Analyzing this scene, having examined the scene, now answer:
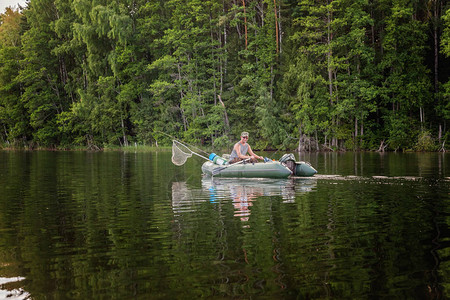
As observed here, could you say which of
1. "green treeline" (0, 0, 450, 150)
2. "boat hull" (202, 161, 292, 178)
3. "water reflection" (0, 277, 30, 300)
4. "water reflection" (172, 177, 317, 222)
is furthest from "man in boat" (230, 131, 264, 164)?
"green treeline" (0, 0, 450, 150)

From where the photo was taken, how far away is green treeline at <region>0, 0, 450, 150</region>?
1367 inches

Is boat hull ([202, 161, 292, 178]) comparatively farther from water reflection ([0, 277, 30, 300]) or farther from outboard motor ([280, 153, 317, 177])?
water reflection ([0, 277, 30, 300])

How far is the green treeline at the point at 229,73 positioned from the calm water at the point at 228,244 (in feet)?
80.3

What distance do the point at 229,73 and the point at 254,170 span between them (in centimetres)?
3011

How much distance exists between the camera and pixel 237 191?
1274 cm

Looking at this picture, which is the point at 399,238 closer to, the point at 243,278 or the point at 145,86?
the point at 243,278

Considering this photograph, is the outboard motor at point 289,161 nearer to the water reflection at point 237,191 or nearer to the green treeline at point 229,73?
the water reflection at point 237,191

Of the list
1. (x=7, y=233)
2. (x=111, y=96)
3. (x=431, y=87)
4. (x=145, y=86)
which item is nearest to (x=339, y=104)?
(x=431, y=87)

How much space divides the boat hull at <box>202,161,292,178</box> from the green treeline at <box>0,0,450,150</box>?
2076cm

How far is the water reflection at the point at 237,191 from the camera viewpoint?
Result: 394 inches

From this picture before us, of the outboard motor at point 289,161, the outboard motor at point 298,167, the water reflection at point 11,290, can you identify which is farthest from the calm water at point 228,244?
the outboard motor at point 289,161

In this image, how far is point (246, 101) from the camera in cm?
4200

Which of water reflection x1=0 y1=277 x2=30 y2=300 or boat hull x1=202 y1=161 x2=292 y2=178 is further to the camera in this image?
boat hull x1=202 y1=161 x2=292 y2=178

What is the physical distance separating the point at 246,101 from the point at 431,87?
15.3 meters
